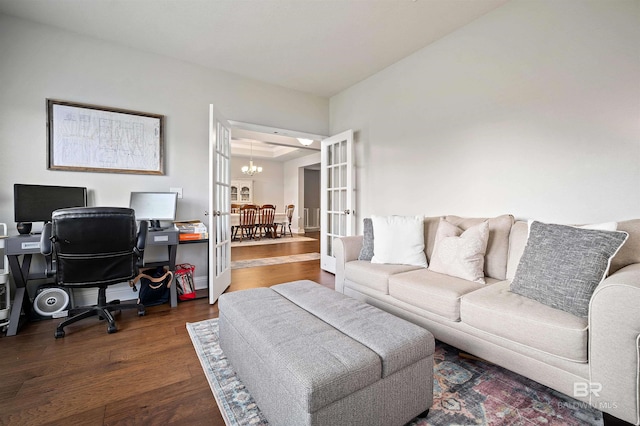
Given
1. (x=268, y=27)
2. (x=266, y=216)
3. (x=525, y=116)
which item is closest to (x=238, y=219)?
(x=266, y=216)

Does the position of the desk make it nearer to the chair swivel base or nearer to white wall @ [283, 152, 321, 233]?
the chair swivel base

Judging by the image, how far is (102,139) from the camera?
9.52ft

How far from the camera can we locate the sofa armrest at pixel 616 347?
1.13 m

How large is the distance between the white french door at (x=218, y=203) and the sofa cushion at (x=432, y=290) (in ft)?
6.00

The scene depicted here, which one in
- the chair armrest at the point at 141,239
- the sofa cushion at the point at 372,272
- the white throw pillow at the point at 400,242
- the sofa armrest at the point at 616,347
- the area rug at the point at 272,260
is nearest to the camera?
the sofa armrest at the point at 616,347

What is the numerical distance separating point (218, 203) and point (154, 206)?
647mm

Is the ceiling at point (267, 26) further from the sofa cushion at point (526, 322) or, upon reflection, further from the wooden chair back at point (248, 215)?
the wooden chair back at point (248, 215)

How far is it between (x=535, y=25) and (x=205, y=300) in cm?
387

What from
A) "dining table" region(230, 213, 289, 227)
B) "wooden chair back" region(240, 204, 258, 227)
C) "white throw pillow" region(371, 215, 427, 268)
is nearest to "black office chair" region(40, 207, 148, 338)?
"white throw pillow" region(371, 215, 427, 268)

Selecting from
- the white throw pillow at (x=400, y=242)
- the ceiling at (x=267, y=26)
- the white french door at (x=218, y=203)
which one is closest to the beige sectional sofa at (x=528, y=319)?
the white throw pillow at (x=400, y=242)

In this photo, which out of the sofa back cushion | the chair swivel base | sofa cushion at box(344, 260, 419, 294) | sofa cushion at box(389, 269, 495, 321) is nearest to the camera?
the sofa back cushion

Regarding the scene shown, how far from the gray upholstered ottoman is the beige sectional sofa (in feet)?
1.73

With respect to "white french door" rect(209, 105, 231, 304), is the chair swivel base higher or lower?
lower

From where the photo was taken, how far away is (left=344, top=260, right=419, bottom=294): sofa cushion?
7.49 ft
